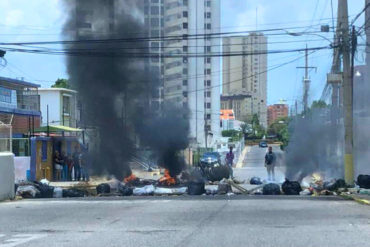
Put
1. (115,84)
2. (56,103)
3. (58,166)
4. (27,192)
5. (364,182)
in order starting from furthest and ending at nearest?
(56,103) < (58,166) < (115,84) < (364,182) < (27,192)

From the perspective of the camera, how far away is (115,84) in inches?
961

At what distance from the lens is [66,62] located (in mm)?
24141

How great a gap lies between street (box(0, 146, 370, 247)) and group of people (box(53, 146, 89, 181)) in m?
11.8

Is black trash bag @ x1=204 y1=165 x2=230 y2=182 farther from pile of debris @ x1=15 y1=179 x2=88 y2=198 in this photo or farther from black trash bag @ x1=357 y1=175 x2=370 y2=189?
black trash bag @ x1=357 y1=175 x2=370 y2=189

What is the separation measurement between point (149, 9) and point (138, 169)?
851cm

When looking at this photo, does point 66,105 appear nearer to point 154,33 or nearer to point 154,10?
point 154,33

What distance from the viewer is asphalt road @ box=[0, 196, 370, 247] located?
8.55m

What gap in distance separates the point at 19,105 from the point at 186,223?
28688 millimetres

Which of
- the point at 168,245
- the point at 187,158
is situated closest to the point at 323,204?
the point at 168,245

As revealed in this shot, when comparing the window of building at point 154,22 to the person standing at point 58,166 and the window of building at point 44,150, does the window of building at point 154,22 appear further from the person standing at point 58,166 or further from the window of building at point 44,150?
the person standing at point 58,166

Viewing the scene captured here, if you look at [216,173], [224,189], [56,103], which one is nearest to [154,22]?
[216,173]

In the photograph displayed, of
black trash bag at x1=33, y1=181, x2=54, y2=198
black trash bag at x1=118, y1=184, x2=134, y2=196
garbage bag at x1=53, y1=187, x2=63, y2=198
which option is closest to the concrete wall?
black trash bag at x1=33, y1=181, x2=54, y2=198

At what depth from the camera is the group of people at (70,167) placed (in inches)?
1062

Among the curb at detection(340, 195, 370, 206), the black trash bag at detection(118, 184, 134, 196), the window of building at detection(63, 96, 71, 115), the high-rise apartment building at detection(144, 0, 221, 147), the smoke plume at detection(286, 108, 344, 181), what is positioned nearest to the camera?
the curb at detection(340, 195, 370, 206)
